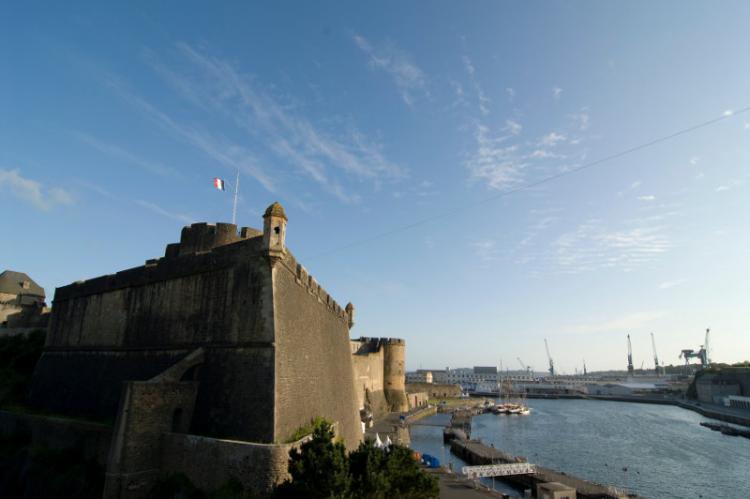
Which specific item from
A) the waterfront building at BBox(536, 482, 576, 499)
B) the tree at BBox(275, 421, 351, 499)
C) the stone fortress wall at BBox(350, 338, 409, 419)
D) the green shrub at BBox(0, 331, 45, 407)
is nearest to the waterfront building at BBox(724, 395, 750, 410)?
the stone fortress wall at BBox(350, 338, 409, 419)

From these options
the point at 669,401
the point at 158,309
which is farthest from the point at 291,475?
the point at 669,401

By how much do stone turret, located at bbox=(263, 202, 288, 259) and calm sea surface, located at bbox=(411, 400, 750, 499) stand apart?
27.6m

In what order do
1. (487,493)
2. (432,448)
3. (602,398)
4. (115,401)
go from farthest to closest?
(602,398)
(432,448)
(487,493)
(115,401)

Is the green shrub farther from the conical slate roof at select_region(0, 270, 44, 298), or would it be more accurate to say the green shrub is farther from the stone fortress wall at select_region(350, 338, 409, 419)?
the stone fortress wall at select_region(350, 338, 409, 419)

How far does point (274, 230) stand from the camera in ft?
58.2

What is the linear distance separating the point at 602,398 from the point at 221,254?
142m

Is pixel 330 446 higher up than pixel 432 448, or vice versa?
pixel 330 446

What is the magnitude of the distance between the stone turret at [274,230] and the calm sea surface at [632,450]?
27620 mm

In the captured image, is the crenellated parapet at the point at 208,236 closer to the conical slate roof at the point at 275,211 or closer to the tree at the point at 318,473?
the conical slate roof at the point at 275,211

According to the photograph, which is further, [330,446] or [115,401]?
[115,401]

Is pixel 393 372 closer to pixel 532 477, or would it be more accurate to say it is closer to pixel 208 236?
pixel 532 477

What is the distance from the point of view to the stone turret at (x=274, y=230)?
1761cm

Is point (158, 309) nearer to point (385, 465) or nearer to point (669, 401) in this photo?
point (385, 465)

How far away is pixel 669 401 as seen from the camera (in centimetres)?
11106
